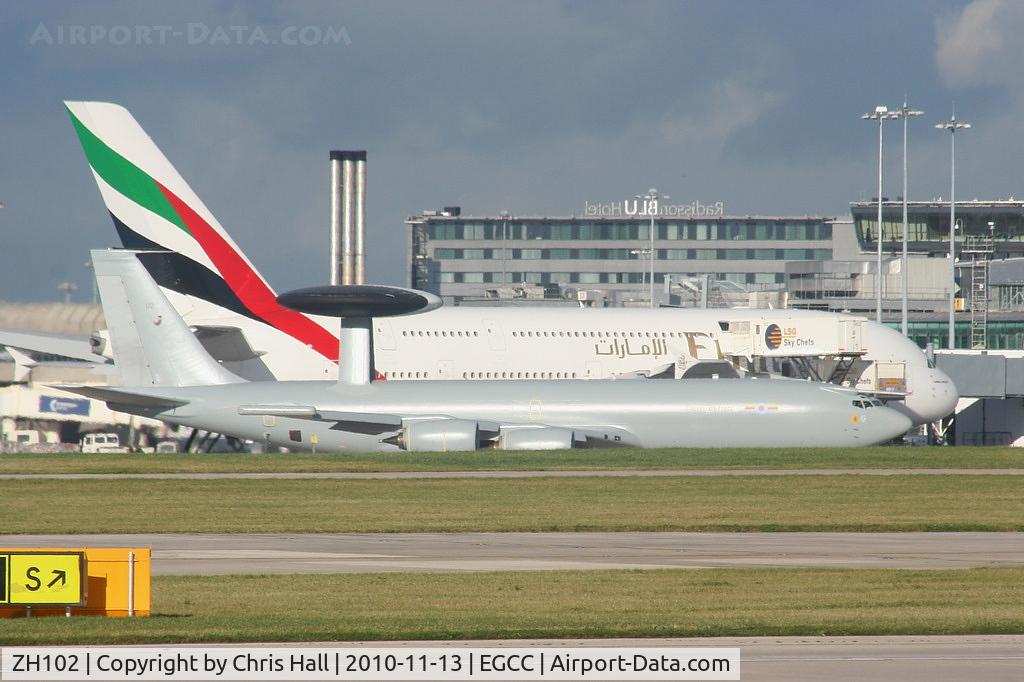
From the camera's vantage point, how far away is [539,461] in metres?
47.8

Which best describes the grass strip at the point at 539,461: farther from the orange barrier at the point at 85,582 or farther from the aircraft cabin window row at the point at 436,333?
the orange barrier at the point at 85,582

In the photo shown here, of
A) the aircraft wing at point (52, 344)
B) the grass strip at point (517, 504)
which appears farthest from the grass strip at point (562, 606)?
the aircraft wing at point (52, 344)

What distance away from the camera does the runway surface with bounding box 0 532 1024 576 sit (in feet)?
82.7

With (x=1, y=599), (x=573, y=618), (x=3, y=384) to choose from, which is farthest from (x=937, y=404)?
(x=1, y=599)

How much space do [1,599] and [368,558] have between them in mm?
9143

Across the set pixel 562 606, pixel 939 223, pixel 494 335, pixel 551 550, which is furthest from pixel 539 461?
pixel 939 223

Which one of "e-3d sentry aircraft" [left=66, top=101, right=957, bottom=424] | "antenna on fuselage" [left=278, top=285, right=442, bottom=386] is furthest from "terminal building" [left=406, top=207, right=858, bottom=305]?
"antenna on fuselage" [left=278, top=285, right=442, bottom=386]

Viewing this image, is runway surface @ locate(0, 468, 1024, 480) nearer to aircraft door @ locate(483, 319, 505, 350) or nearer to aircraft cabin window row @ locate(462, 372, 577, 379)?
aircraft cabin window row @ locate(462, 372, 577, 379)

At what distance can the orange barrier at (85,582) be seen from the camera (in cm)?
1814

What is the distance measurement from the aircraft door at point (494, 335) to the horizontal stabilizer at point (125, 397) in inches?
613

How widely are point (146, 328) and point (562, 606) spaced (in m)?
37.0

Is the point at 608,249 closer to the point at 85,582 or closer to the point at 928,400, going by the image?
the point at 928,400

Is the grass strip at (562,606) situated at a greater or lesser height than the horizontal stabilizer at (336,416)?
lesser

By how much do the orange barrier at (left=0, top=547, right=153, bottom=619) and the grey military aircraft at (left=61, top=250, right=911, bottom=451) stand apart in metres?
32.2
